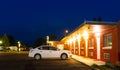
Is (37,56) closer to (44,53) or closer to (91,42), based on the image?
(44,53)

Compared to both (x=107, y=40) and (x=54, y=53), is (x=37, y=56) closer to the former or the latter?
(x=54, y=53)

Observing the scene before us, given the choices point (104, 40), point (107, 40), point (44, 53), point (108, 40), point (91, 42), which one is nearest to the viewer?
point (108, 40)

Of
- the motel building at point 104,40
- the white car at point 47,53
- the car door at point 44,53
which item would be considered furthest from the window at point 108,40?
the car door at point 44,53

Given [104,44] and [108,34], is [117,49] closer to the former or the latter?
[108,34]

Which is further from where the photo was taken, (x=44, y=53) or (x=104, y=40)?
(x=44, y=53)

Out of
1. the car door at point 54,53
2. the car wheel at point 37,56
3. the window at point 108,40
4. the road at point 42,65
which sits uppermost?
the window at point 108,40

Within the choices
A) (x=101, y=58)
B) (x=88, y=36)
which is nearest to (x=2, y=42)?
(x=88, y=36)

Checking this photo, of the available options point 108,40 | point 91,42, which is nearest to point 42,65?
point 108,40

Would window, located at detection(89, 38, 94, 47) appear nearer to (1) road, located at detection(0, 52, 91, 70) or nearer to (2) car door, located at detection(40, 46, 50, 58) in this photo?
(2) car door, located at detection(40, 46, 50, 58)

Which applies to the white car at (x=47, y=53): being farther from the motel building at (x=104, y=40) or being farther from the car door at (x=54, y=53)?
the motel building at (x=104, y=40)

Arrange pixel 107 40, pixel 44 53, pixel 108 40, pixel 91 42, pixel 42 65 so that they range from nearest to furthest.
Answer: pixel 42 65 → pixel 108 40 → pixel 107 40 → pixel 44 53 → pixel 91 42

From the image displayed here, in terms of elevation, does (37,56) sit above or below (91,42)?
below

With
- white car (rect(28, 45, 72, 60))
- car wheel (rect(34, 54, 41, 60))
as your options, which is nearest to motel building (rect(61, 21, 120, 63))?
white car (rect(28, 45, 72, 60))

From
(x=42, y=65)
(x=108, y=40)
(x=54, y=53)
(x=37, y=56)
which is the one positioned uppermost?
(x=108, y=40)
